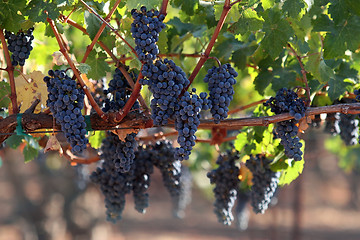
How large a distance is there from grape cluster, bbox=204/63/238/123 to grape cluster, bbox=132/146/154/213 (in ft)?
3.62

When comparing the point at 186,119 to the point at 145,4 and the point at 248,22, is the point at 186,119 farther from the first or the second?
the point at 248,22

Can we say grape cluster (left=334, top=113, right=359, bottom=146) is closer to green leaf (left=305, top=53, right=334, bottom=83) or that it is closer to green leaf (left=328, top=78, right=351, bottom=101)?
green leaf (left=328, top=78, right=351, bottom=101)

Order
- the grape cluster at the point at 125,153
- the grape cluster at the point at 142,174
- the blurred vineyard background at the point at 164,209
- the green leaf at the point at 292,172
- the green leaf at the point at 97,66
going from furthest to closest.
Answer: the blurred vineyard background at the point at 164,209 < the grape cluster at the point at 142,174 < the green leaf at the point at 292,172 < the green leaf at the point at 97,66 < the grape cluster at the point at 125,153

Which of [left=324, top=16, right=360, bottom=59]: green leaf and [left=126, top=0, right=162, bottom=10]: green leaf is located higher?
[left=324, top=16, right=360, bottom=59]: green leaf

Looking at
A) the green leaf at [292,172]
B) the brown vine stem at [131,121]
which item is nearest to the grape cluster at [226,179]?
the green leaf at [292,172]

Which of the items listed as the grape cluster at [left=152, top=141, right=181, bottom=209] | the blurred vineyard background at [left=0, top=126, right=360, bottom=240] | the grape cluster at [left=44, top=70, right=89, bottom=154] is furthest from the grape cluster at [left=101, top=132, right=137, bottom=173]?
the blurred vineyard background at [left=0, top=126, right=360, bottom=240]

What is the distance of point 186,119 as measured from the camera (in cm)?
203

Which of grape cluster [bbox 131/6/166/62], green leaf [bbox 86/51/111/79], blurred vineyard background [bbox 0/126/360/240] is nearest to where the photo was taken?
grape cluster [bbox 131/6/166/62]

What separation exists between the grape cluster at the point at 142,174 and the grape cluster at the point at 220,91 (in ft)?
3.62

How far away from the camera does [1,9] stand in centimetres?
231

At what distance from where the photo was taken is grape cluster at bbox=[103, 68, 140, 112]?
2430 mm

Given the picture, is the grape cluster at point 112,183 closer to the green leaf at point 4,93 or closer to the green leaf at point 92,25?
the green leaf at point 4,93

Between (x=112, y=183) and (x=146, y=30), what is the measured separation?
4.78 feet

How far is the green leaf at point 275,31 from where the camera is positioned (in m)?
2.62
